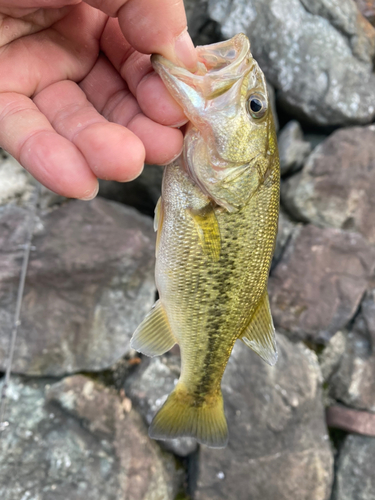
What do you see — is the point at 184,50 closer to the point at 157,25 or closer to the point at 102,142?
the point at 157,25

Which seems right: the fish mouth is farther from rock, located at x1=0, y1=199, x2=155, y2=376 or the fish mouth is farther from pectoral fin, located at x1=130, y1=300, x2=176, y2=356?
rock, located at x1=0, y1=199, x2=155, y2=376

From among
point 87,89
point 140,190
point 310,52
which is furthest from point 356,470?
point 310,52

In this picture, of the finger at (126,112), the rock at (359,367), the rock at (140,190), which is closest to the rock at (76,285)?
the rock at (140,190)

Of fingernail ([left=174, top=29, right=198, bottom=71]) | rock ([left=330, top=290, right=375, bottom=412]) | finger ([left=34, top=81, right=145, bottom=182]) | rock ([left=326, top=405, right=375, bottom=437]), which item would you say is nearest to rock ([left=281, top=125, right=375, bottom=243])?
rock ([left=330, top=290, right=375, bottom=412])

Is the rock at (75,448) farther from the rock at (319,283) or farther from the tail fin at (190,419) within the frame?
the rock at (319,283)

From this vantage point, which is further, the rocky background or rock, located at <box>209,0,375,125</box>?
rock, located at <box>209,0,375,125</box>
